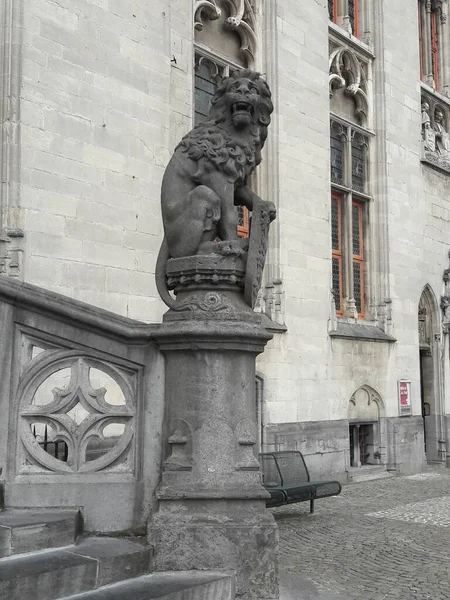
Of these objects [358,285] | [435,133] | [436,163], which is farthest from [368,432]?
[435,133]

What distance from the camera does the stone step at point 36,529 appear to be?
3775mm

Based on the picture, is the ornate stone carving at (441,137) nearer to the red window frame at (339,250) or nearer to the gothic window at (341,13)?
the gothic window at (341,13)

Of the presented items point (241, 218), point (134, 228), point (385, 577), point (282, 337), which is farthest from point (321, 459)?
point (385, 577)

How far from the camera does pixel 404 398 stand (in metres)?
15.1

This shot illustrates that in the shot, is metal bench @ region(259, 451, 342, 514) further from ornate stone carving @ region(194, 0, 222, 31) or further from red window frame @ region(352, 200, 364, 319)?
ornate stone carving @ region(194, 0, 222, 31)

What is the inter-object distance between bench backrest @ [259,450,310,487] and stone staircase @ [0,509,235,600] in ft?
17.5

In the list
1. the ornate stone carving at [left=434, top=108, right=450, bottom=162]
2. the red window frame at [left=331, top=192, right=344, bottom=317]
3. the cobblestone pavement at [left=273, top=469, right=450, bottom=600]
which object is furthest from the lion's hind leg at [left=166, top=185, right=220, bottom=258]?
the ornate stone carving at [left=434, top=108, right=450, bottom=162]

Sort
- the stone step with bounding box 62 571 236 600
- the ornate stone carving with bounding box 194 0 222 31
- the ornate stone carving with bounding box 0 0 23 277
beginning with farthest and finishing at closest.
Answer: the ornate stone carving with bounding box 194 0 222 31 → the ornate stone carving with bounding box 0 0 23 277 → the stone step with bounding box 62 571 236 600

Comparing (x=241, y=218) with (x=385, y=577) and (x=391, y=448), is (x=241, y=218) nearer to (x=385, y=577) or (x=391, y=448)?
(x=391, y=448)

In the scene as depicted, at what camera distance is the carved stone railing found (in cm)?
423

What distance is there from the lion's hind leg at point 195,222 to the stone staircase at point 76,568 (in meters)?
1.71

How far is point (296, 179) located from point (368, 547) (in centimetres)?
709

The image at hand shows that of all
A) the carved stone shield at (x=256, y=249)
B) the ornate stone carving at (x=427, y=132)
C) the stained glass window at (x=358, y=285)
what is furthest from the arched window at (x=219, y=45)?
the carved stone shield at (x=256, y=249)

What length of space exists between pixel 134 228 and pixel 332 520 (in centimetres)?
443
